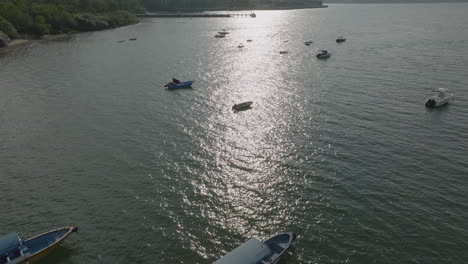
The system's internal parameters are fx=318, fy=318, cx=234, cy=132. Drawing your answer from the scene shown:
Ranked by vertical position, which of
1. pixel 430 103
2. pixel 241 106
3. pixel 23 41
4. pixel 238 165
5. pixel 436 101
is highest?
pixel 23 41

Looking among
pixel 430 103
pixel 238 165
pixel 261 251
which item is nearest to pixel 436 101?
pixel 430 103

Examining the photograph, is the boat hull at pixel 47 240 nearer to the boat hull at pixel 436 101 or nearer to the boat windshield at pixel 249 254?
the boat windshield at pixel 249 254

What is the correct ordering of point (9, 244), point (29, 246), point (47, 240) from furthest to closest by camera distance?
point (47, 240) < point (29, 246) < point (9, 244)

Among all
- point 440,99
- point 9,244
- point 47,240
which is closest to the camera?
point 9,244

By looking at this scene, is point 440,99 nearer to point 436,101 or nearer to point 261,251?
point 436,101

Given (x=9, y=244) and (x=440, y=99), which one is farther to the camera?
(x=440, y=99)

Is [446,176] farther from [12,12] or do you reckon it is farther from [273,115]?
[12,12]
